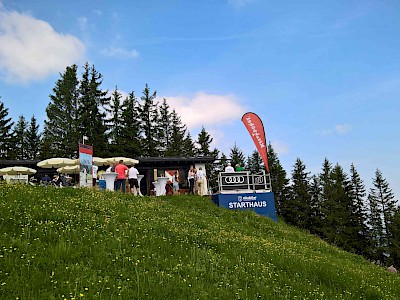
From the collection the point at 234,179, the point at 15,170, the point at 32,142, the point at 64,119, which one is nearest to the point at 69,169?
the point at 15,170

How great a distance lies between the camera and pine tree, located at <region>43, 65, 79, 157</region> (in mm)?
46906

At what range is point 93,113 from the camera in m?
51.2

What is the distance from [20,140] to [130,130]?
51.7 feet

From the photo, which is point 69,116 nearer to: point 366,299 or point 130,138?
point 130,138

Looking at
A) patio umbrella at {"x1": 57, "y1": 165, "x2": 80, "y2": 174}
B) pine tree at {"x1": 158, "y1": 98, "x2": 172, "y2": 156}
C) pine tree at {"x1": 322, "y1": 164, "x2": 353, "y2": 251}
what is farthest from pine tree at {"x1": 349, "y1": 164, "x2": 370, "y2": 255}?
patio umbrella at {"x1": 57, "y1": 165, "x2": 80, "y2": 174}

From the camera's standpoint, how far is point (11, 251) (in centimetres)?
719

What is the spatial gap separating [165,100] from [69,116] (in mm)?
16748

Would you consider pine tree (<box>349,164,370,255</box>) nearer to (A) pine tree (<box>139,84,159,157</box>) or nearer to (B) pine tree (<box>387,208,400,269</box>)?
(B) pine tree (<box>387,208,400,269</box>)

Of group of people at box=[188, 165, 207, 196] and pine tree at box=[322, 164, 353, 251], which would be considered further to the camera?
pine tree at box=[322, 164, 353, 251]

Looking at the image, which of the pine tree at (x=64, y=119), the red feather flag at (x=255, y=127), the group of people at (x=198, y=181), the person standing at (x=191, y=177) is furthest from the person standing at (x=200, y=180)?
the pine tree at (x=64, y=119)

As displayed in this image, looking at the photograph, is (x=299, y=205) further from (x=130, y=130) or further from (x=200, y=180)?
(x=200, y=180)

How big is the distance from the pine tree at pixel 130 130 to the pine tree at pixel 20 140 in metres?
14.1

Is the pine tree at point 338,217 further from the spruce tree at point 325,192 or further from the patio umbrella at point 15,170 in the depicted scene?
the patio umbrella at point 15,170

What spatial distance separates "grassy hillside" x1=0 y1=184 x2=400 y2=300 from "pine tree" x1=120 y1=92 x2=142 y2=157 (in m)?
36.4
